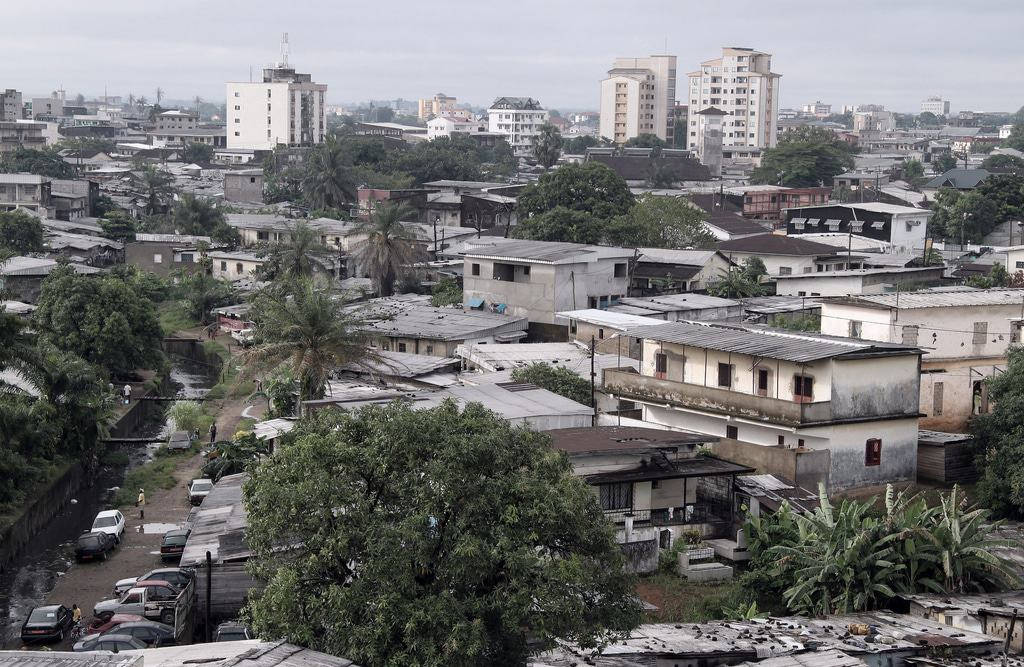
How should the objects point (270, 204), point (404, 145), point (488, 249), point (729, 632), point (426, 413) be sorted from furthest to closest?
point (404, 145), point (270, 204), point (488, 249), point (729, 632), point (426, 413)

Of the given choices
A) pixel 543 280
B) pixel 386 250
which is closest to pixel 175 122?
pixel 386 250

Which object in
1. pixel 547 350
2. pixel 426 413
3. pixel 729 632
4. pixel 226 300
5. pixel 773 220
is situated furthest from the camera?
pixel 773 220

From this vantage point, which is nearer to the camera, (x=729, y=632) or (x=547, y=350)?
(x=729, y=632)

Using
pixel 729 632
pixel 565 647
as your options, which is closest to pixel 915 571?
pixel 729 632

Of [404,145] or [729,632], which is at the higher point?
[404,145]

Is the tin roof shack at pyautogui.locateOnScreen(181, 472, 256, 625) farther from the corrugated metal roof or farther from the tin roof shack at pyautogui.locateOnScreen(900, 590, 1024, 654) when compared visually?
the corrugated metal roof

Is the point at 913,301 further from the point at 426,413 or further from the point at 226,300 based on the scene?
the point at 226,300

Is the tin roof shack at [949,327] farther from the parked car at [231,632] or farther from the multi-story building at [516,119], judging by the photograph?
the multi-story building at [516,119]

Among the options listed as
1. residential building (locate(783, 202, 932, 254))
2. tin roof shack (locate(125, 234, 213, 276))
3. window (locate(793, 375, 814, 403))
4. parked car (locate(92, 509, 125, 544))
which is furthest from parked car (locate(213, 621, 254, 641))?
residential building (locate(783, 202, 932, 254))
